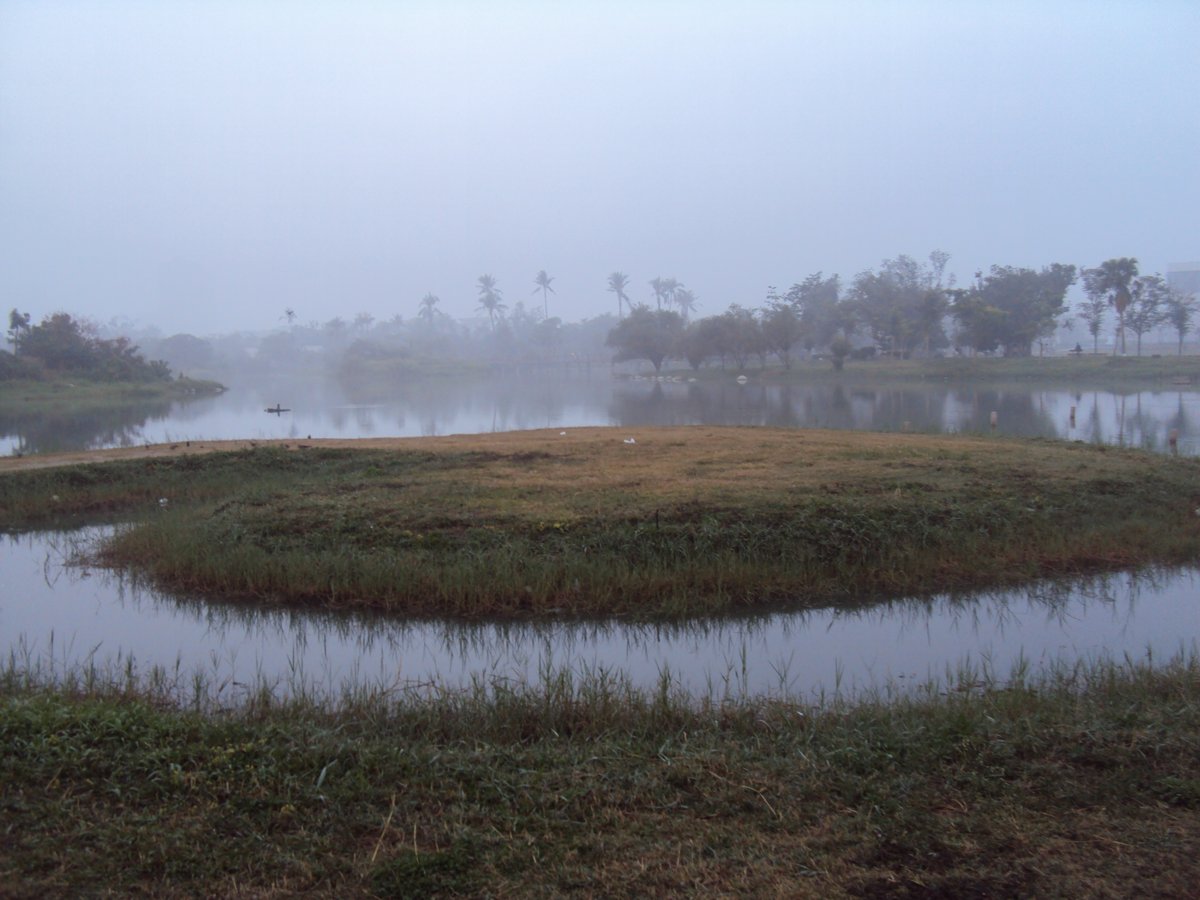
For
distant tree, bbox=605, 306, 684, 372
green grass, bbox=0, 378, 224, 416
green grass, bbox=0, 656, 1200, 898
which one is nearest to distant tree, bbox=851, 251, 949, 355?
distant tree, bbox=605, 306, 684, 372

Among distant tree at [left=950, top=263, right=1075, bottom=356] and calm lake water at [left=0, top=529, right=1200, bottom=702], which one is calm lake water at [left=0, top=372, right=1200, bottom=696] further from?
distant tree at [left=950, top=263, right=1075, bottom=356]

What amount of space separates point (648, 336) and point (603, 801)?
233ft

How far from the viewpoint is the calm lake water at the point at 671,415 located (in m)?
27.1

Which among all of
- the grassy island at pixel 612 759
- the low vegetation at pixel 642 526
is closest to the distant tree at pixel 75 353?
the low vegetation at pixel 642 526

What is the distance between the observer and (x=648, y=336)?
243ft

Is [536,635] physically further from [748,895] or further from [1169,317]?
[1169,317]

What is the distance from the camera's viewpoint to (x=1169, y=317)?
6391 cm

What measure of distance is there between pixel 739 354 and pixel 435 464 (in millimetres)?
54263

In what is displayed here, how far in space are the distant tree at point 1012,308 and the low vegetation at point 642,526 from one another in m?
50.5

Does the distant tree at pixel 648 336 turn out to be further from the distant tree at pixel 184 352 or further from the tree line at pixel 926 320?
the distant tree at pixel 184 352

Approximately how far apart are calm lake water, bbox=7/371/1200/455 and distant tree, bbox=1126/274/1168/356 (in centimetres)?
1864

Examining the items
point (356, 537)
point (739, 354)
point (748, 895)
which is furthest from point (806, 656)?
point (739, 354)

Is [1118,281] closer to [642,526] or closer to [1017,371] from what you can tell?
[1017,371]

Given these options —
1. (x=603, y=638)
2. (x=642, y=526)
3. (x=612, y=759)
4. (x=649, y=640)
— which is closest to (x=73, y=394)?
(x=642, y=526)
